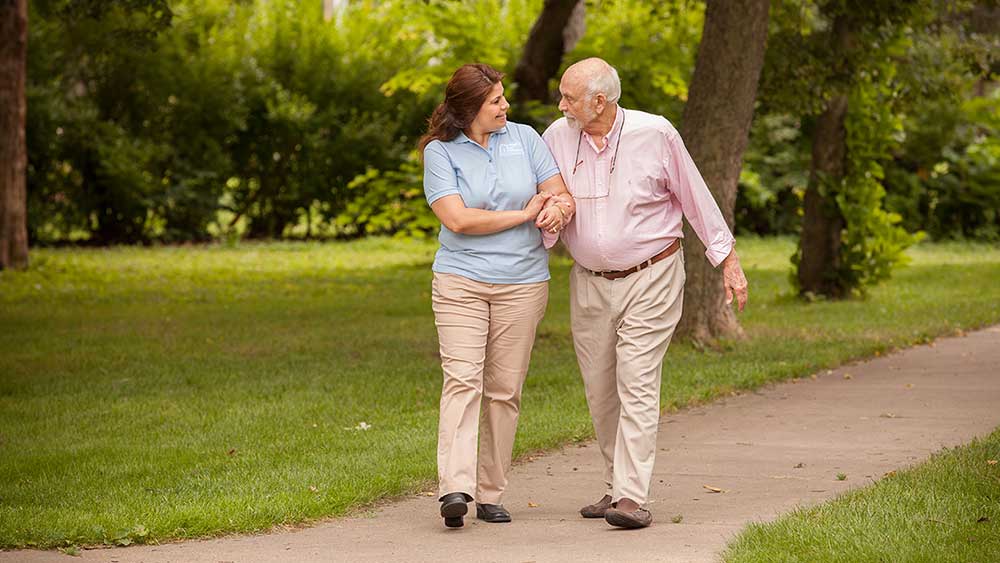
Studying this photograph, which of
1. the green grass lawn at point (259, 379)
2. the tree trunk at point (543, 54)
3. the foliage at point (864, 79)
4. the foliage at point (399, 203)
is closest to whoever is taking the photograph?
the green grass lawn at point (259, 379)

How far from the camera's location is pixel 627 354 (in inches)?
255

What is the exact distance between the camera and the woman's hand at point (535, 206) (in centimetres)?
633

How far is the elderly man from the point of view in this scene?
6.39 m

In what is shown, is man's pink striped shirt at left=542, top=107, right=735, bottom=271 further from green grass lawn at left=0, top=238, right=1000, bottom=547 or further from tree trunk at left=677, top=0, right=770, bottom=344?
tree trunk at left=677, top=0, right=770, bottom=344

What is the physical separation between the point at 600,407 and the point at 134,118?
22856 millimetres

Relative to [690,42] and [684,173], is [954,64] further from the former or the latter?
[684,173]

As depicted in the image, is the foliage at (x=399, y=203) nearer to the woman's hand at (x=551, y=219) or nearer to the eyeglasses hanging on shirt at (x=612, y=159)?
the eyeglasses hanging on shirt at (x=612, y=159)

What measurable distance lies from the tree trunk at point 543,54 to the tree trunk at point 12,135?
7.21 metres

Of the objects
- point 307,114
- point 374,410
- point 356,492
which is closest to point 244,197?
point 307,114

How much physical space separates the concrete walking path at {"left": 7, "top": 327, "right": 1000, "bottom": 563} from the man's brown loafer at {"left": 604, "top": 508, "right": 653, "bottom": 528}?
0.05 metres

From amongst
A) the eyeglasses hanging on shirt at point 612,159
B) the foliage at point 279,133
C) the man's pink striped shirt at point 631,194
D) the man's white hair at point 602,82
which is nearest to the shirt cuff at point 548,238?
the man's pink striped shirt at point 631,194

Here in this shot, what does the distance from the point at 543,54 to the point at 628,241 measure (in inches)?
651

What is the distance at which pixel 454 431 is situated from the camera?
6406 millimetres

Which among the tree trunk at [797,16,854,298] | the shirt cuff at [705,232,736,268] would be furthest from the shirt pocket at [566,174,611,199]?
the tree trunk at [797,16,854,298]
